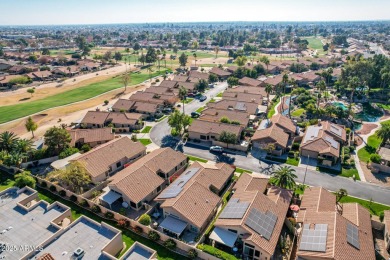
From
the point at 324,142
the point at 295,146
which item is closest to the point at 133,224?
the point at 295,146

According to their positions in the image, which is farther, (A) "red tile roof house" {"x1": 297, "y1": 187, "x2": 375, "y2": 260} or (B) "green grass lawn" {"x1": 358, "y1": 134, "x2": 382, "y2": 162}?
(B) "green grass lawn" {"x1": 358, "y1": 134, "x2": 382, "y2": 162}

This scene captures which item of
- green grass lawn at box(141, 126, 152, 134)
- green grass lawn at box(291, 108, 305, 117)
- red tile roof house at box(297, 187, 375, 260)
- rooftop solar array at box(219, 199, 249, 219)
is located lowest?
green grass lawn at box(141, 126, 152, 134)

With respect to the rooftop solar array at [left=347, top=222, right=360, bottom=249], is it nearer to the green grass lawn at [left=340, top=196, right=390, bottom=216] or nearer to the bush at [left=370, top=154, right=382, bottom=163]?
the green grass lawn at [left=340, top=196, right=390, bottom=216]

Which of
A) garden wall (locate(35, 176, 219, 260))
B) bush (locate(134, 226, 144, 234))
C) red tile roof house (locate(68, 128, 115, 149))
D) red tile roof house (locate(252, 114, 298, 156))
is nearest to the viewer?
garden wall (locate(35, 176, 219, 260))

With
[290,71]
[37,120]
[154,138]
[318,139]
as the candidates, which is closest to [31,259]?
[154,138]

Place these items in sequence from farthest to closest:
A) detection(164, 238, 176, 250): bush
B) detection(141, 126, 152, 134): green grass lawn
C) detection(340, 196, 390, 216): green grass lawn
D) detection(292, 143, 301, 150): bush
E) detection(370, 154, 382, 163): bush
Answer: detection(141, 126, 152, 134): green grass lawn
detection(292, 143, 301, 150): bush
detection(370, 154, 382, 163): bush
detection(340, 196, 390, 216): green grass lawn
detection(164, 238, 176, 250): bush

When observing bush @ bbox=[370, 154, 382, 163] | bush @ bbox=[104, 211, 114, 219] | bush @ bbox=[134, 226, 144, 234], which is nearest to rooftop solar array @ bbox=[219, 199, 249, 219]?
bush @ bbox=[134, 226, 144, 234]

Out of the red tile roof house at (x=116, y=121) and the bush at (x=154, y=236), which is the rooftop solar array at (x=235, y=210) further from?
the red tile roof house at (x=116, y=121)
